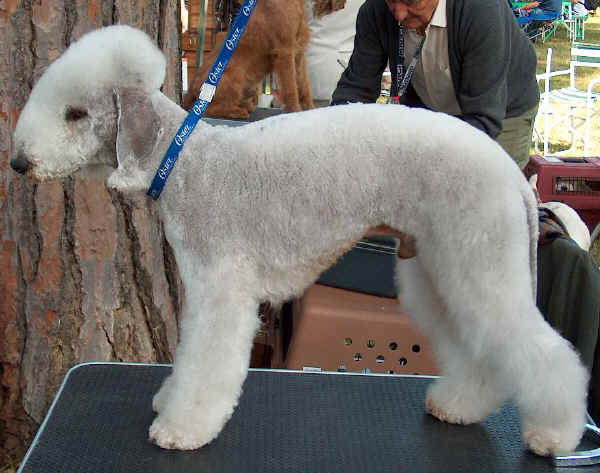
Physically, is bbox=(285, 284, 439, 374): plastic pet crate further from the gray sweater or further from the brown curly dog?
the brown curly dog

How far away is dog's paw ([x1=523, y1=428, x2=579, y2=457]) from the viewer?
1.44m

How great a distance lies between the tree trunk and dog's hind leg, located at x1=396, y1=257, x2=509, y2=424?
0.76 metres

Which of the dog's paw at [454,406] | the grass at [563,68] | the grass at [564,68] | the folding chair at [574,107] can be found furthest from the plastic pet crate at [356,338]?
the grass at [564,68]

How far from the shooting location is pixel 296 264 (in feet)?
4.54

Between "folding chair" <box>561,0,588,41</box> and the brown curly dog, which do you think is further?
"folding chair" <box>561,0,588,41</box>

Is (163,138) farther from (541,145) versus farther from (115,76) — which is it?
(541,145)

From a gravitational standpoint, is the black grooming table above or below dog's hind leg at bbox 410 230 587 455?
below

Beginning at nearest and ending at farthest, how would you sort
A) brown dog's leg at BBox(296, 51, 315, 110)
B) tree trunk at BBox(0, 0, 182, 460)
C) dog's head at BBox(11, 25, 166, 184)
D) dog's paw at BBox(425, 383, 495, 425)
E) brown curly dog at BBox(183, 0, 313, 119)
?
1. dog's head at BBox(11, 25, 166, 184)
2. dog's paw at BBox(425, 383, 495, 425)
3. tree trunk at BBox(0, 0, 182, 460)
4. brown curly dog at BBox(183, 0, 313, 119)
5. brown dog's leg at BBox(296, 51, 315, 110)

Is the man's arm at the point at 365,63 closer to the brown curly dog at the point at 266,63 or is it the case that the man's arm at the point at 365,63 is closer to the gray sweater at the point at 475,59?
the gray sweater at the point at 475,59

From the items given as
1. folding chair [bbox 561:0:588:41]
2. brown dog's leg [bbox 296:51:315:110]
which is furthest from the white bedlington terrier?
folding chair [bbox 561:0:588:41]

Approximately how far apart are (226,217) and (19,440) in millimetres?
1229

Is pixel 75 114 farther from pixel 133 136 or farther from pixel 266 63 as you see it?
pixel 266 63

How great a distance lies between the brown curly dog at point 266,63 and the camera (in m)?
2.91

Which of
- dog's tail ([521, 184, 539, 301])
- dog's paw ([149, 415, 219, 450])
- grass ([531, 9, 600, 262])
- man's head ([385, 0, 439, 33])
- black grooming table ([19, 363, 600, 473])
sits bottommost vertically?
grass ([531, 9, 600, 262])
